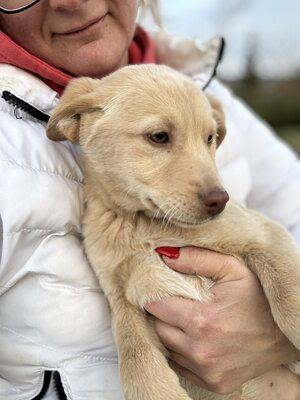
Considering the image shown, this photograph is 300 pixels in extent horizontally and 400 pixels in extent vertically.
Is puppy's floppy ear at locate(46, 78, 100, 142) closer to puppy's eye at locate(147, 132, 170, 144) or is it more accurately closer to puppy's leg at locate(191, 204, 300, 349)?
puppy's eye at locate(147, 132, 170, 144)

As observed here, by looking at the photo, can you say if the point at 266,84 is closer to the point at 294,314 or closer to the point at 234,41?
the point at 234,41

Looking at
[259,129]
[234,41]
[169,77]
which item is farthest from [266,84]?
[169,77]

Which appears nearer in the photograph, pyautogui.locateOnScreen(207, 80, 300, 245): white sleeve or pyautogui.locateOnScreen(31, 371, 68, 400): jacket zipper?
pyautogui.locateOnScreen(31, 371, 68, 400): jacket zipper

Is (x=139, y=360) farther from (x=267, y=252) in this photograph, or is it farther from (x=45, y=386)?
(x=267, y=252)

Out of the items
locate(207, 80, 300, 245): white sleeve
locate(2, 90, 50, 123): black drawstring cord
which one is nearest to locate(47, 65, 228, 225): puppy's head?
locate(2, 90, 50, 123): black drawstring cord

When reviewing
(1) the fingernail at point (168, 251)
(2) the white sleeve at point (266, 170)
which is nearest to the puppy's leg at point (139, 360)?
(1) the fingernail at point (168, 251)

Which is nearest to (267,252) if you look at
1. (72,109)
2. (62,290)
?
(62,290)
